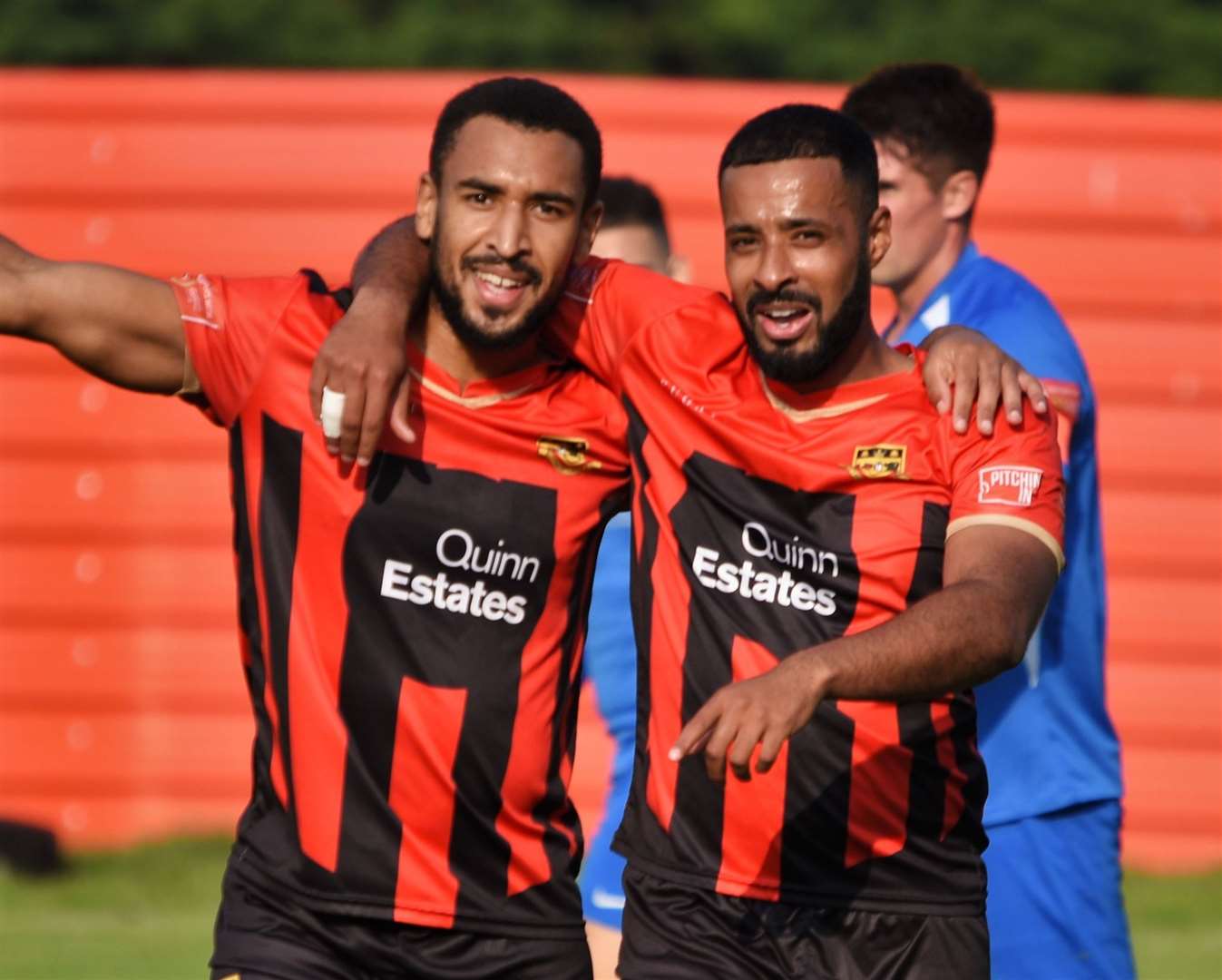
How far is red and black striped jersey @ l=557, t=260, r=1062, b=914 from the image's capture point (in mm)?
3824

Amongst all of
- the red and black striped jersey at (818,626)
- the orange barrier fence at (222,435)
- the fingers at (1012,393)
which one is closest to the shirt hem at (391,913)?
the red and black striped jersey at (818,626)

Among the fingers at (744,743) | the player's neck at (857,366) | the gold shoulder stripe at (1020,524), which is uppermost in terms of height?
the player's neck at (857,366)

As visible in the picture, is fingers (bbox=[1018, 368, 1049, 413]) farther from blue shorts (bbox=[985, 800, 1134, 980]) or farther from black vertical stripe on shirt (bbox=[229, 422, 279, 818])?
black vertical stripe on shirt (bbox=[229, 422, 279, 818])

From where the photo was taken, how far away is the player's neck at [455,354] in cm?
412

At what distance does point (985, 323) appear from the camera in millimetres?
4664

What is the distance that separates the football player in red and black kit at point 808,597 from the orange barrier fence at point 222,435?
521cm

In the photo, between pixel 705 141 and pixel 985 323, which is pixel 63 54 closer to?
pixel 705 141

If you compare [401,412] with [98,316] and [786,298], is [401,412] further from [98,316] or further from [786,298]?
[786,298]

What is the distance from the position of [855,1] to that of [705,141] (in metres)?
6.13

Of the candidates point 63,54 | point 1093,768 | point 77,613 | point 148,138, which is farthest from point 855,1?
point 1093,768

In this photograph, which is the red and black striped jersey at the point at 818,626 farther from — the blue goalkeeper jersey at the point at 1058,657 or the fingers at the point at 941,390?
the blue goalkeeper jersey at the point at 1058,657

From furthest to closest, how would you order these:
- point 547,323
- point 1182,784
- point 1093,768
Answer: point 1182,784, point 1093,768, point 547,323

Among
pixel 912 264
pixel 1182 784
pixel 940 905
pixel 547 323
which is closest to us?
pixel 940 905

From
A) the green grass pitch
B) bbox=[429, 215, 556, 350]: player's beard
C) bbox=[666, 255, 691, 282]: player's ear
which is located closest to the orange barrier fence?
the green grass pitch
